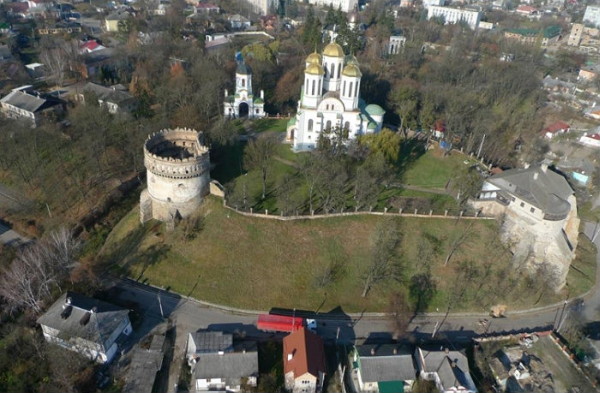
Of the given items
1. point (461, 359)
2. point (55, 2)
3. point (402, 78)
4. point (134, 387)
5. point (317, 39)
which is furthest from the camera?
point (55, 2)

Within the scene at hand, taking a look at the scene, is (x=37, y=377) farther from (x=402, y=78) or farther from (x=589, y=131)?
(x=589, y=131)

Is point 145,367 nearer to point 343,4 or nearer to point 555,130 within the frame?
point 555,130

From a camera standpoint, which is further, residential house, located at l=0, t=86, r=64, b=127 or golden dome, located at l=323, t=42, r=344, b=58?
residential house, located at l=0, t=86, r=64, b=127

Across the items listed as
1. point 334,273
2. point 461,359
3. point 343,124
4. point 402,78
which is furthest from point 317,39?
point 461,359

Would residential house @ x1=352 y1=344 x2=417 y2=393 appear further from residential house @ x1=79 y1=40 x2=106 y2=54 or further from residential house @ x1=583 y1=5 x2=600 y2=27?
residential house @ x1=583 y1=5 x2=600 y2=27

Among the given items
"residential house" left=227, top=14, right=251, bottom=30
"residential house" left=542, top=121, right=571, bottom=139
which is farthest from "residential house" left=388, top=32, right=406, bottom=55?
"residential house" left=542, top=121, right=571, bottom=139

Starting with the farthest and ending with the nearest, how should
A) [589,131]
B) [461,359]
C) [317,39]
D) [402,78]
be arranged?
[317,39]
[402,78]
[589,131]
[461,359]
